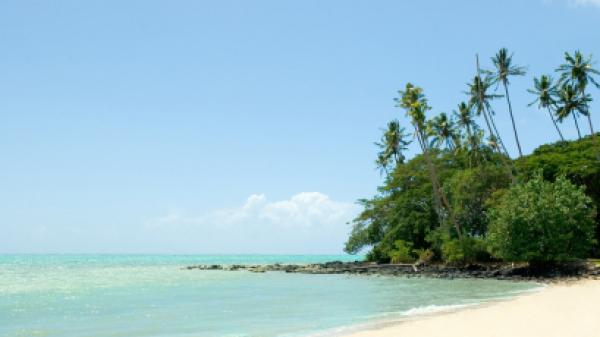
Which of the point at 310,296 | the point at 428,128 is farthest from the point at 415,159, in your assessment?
the point at 310,296

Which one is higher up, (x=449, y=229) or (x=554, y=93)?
(x=554, y=93)

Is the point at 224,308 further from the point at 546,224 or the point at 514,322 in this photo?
the point at 546,224

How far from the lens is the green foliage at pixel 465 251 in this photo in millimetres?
47281

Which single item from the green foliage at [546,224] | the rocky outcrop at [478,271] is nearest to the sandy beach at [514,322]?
the green foliage at [546,224]

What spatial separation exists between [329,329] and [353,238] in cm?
4329

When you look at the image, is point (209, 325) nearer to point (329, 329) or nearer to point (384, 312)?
point (329, 329)

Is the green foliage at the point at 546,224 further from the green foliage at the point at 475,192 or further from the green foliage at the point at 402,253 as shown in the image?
the green foliage at the point at 402,253

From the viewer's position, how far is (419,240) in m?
56.4

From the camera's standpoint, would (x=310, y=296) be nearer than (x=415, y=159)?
Yes

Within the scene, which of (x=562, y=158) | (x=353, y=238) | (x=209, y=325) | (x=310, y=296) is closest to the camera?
(x=209, y=325)

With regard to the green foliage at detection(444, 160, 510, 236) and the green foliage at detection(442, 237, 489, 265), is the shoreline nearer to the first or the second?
the green foliage at detection(442, 237, 489, 265)

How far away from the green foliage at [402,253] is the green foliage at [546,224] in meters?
15.0

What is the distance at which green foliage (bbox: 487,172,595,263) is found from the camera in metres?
37.6

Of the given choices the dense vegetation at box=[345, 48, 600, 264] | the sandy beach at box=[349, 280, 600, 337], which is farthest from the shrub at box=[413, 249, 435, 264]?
Result: the sandy beach at box=[349, 280, 600, 337]
